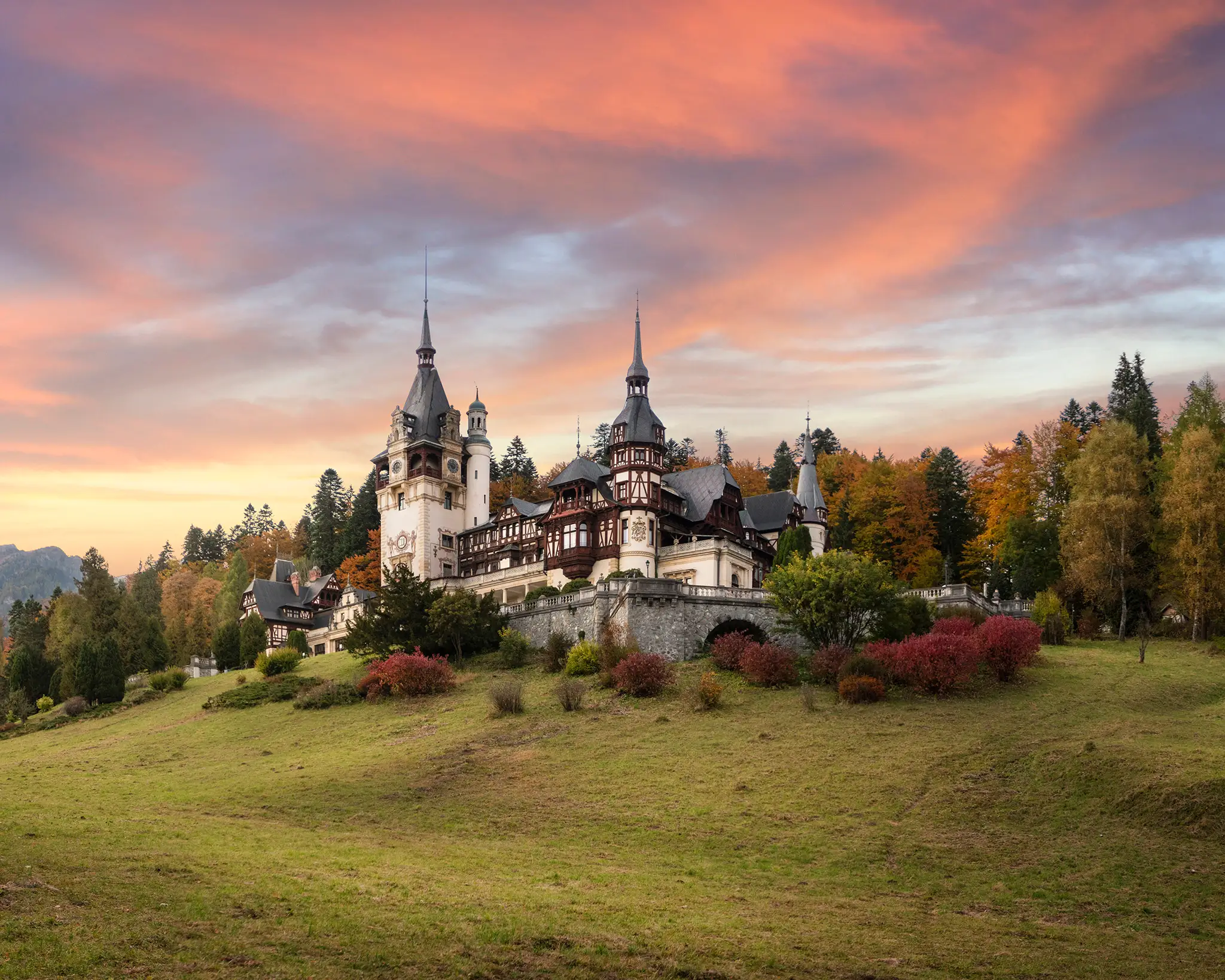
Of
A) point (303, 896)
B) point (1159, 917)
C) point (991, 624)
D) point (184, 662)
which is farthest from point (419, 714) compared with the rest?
point (184, 662)

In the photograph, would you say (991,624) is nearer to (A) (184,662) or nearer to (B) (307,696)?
(B) (307,696)

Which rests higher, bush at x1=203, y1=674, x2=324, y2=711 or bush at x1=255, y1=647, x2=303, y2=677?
bush at x1=255, y1=647, x2=303, y2=677

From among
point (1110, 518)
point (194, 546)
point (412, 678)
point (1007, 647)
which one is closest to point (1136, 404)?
point (1110, 518)

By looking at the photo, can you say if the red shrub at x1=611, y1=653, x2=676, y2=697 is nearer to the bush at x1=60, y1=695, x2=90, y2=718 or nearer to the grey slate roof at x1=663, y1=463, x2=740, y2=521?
the grey slate roof at x1=663, y1=463, x2=740, y2=521

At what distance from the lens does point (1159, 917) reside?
899 inches

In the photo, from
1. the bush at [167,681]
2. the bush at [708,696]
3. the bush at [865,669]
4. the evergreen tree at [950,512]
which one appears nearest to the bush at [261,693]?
the bush at [167,681]

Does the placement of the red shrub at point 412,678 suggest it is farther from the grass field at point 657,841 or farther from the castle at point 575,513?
the castle at point 575,513

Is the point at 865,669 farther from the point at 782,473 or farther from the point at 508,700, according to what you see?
the point at 782,473

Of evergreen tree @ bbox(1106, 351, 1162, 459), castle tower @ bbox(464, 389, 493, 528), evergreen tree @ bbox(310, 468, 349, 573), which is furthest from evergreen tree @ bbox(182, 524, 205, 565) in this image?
evergreen tree @ bbox(1106, 351, 1162, 459)

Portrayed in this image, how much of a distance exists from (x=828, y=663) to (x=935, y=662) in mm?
4513

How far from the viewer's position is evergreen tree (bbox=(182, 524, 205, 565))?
136 meters

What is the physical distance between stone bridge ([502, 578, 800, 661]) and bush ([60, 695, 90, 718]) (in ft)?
91.0

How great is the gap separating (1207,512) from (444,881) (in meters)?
43.7

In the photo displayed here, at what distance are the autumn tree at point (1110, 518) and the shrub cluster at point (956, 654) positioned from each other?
37.7ft
